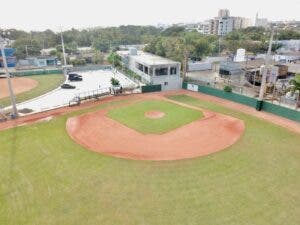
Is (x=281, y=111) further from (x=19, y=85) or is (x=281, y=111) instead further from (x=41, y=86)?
(x=19, y=85)

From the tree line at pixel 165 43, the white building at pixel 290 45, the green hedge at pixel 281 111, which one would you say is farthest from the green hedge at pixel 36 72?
the white building at pixel 290 45

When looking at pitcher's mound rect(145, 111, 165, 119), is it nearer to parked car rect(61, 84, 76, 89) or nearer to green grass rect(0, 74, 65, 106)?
parked car rect(61, 84, 76, 89)

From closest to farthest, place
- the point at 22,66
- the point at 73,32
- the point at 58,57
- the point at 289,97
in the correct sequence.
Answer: the point at 289,97, the point at 22,66, the point at 58,57, the point at 73,32

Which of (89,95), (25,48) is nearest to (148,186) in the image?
(89,95)

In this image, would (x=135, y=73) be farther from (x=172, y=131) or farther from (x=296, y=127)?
(x=296, y=127)

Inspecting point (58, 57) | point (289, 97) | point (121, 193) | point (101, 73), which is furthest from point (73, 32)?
point (121, 193)

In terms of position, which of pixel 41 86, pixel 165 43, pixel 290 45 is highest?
pixel 165 43

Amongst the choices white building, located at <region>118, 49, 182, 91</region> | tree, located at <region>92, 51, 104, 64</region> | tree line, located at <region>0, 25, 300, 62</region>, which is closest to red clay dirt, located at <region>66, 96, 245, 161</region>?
white building, located at <region>118, 49, 182, 91</region>
